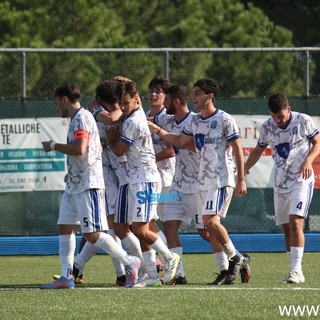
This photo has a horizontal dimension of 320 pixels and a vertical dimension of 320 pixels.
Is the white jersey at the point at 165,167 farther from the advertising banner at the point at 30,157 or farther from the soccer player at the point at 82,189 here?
the advertising banner at the point at 30,157

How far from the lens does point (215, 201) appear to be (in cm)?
1202

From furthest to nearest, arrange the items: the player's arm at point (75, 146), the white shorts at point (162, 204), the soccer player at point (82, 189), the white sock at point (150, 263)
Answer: the white shorts at point (162, 204) < the white sock at point (150, 263) < the soccer player at point (82, 189) < the player's arm at point (75, 146)

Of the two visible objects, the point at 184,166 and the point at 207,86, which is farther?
the point at 184,166

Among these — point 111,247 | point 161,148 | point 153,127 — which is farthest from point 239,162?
point 111,247

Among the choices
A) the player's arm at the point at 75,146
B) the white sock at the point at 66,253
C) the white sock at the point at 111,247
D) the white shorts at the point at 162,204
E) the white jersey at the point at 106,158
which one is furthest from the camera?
the white shorts at the point at 162,204

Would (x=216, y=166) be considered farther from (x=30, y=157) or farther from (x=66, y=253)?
(x=30, y=157)

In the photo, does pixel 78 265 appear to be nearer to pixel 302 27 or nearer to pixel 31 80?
pixel 31 80


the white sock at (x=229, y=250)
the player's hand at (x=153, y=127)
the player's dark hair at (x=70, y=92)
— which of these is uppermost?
the player's dark hair at (x=70, y=92)

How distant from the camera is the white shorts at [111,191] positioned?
40.7 ft

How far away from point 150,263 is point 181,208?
1.12 meters

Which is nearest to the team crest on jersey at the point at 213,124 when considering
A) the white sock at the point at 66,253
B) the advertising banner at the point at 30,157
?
the white sock at the point at 66,253

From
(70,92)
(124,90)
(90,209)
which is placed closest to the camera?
(90,209)

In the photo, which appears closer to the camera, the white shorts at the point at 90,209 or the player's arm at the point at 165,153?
the white shorts at the point at 90,209

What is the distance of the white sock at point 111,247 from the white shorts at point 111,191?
1.01 metres
